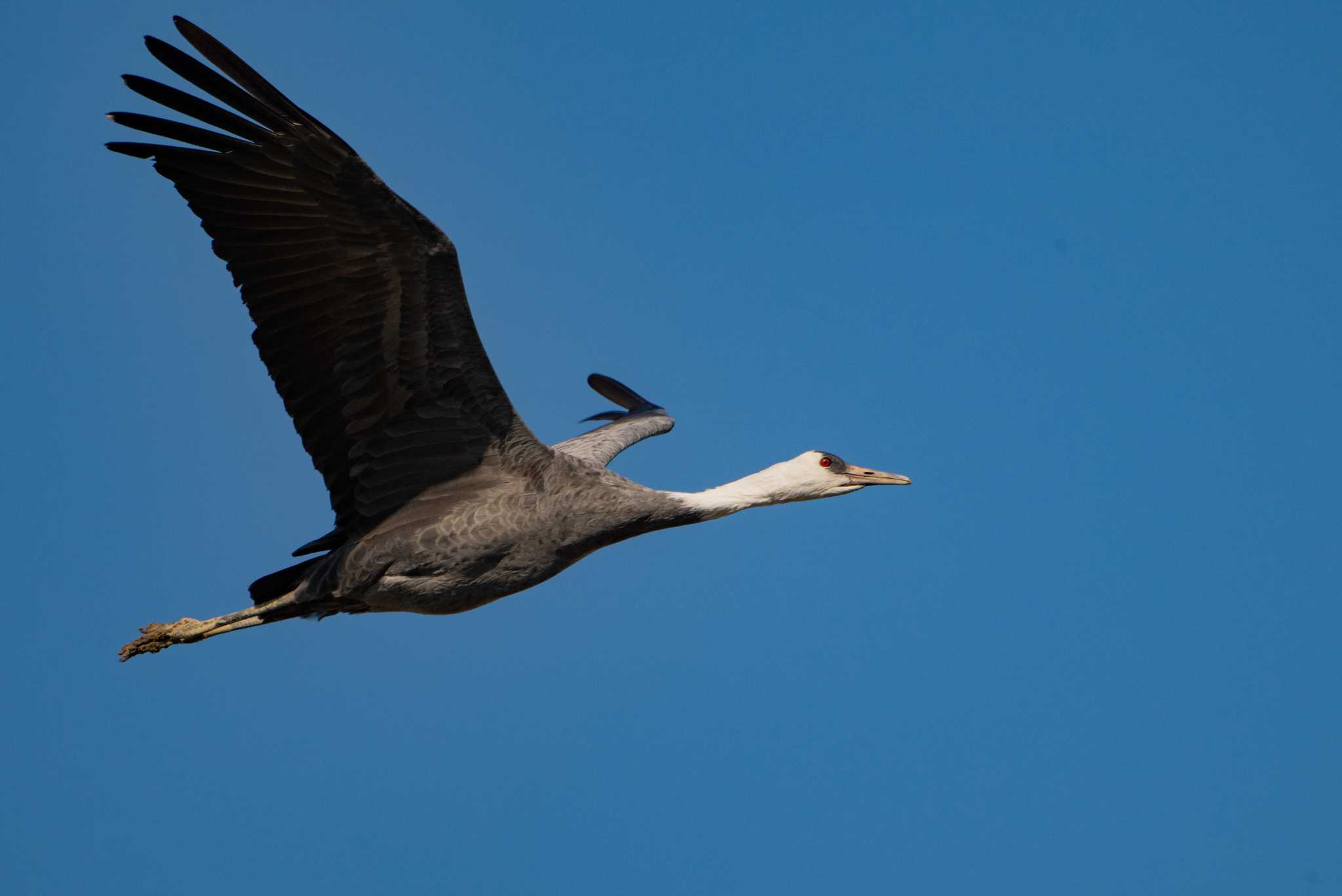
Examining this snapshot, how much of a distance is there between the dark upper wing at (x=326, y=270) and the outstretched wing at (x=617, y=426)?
7.77 feet

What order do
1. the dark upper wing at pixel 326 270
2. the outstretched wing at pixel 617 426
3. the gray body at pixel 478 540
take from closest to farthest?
the dark upper wing at pixel 326 270 → the gray body at pixel 478 540 → the outstretched wing at pixel 617 426

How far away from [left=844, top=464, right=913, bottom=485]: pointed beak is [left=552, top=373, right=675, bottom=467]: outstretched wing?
220 cm

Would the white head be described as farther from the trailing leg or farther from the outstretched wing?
the trailing leg

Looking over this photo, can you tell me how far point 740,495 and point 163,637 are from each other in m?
4.57

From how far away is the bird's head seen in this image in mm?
11828

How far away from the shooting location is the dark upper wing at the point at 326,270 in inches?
A: 383

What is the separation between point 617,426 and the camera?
1494 cm

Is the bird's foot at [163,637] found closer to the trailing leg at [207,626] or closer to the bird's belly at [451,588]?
the trailing leg at [207,626]

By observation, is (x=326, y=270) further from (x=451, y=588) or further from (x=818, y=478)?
(x=818, y=478)

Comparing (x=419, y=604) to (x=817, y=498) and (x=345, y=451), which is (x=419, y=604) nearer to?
(x=345, y=451)

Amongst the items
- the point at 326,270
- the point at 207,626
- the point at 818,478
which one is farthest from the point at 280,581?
the point at 818,478

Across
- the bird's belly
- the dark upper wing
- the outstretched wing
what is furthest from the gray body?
the outstretched wing

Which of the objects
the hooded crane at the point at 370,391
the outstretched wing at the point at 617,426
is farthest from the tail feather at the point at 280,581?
the outstretched wing at the point at 617,426

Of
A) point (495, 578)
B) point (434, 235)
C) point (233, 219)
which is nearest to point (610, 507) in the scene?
point (495, 578)
